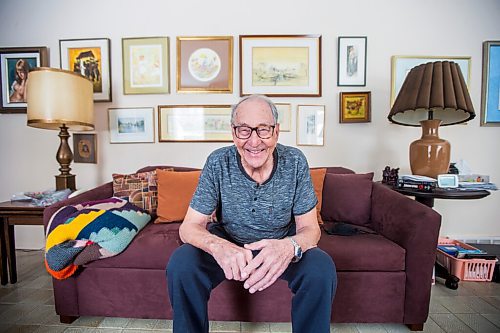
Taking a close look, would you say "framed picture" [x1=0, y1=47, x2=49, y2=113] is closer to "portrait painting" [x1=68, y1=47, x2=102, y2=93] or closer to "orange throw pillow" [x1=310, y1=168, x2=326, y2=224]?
"portrait painting" [x1=68, y1=47, x2=102, y2=93]

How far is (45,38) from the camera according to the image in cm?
225

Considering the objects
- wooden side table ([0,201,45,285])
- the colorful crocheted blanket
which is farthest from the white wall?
the colorful crocheted blanket

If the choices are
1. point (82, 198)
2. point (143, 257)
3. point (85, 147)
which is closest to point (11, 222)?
point (82, 198)

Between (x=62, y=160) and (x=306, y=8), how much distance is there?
2.15 meters

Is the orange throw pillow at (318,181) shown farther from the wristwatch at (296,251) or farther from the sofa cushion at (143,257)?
the sofa cushion at (143,257)

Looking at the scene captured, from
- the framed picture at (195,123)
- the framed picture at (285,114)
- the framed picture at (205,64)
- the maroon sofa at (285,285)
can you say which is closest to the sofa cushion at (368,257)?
the maroon sofa at (285,285)

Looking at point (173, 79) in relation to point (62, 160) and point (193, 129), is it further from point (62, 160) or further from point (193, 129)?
point (62, 160)

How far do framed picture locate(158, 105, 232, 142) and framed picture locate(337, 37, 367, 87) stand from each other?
0.97 metres

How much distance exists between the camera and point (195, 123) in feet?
7.36

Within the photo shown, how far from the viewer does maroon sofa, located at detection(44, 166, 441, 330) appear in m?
1.26

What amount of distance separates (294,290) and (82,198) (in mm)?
1249

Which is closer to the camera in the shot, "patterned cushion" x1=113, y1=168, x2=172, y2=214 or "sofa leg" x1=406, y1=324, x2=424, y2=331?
"sofa leg" x1=406, y1=324, x2=424, y2=331

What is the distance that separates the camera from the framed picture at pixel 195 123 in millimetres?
2225

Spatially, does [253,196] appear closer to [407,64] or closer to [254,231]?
[254,231]
